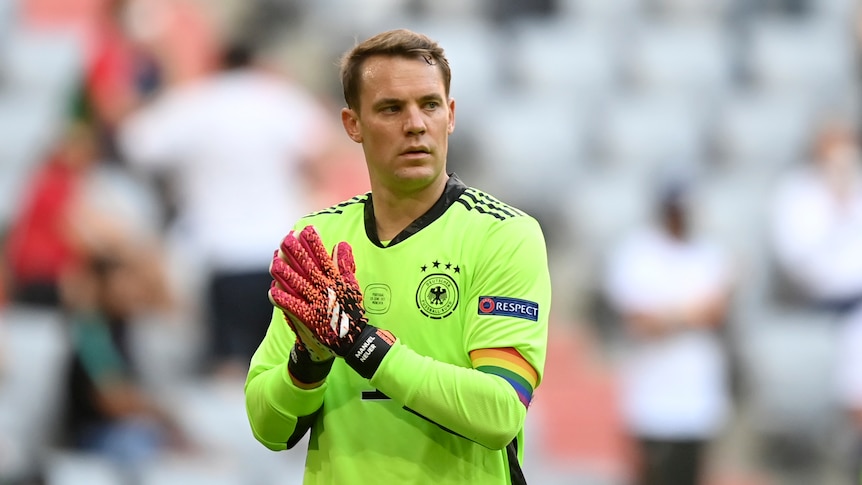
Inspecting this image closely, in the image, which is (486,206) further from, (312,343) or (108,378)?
(108,378)

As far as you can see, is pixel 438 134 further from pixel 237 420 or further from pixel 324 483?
pixel 237 420

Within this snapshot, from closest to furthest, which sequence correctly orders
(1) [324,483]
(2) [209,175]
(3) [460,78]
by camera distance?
(1) [324,483], (2) [209,175], (3) [460,78]

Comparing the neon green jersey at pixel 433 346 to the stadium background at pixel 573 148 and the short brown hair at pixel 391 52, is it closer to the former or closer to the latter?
the short brown hair at pixel 391 52

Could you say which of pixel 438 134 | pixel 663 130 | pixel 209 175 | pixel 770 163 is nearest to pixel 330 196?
pixel 209 175

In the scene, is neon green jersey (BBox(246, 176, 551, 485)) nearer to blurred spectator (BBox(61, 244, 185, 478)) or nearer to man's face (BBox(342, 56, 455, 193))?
man's face (BBox(342, 56, 455, 193))

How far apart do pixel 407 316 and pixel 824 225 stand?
515 centimetres

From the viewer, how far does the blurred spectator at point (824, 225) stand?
275 inches

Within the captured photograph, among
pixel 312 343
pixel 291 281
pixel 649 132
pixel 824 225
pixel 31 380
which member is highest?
pixel 649 132

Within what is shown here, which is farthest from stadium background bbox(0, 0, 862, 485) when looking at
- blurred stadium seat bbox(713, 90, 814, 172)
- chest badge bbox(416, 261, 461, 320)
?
chest badge bbox(416, 261, 461, 320)

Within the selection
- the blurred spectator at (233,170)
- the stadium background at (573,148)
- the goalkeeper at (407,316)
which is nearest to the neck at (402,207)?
the goalkeeper at (407,316)

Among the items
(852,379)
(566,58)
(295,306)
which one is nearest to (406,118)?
(295,306)

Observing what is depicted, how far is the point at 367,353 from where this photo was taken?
2316 mm

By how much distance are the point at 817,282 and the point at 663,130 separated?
4.37ft

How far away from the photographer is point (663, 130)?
7.37 metres
